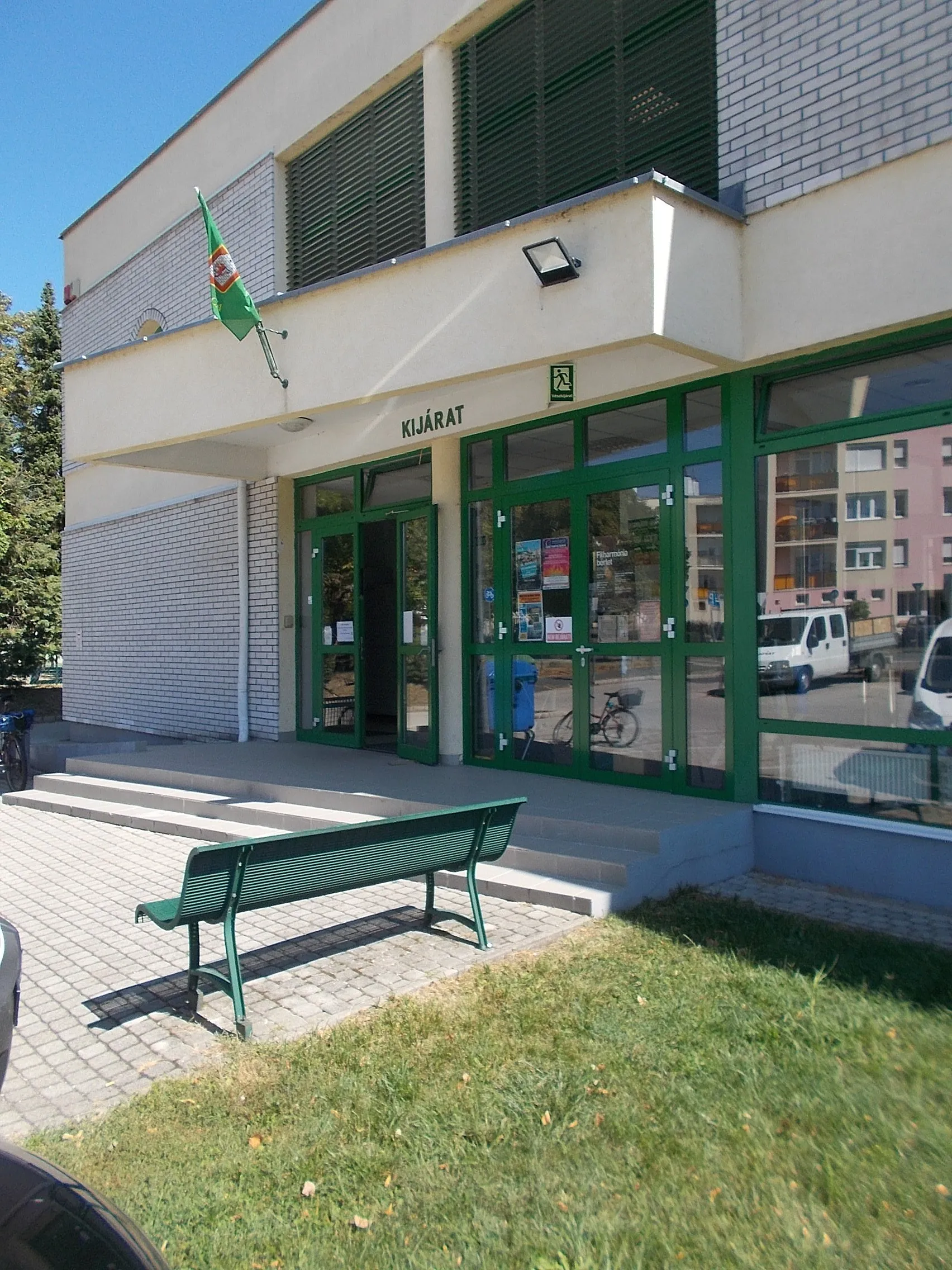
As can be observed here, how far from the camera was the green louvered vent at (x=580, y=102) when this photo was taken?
6859mm

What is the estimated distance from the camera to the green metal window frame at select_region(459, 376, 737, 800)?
6660 mm

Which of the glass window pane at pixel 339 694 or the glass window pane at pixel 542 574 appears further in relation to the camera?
the glass window pane at pixel 339 694

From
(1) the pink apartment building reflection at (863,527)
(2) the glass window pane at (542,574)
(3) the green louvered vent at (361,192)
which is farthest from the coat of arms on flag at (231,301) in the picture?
(1) the pink apartment building reflection at (863,527)

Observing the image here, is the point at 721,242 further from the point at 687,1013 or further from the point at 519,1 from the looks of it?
the point at 687,1013

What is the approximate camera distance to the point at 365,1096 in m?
3.34

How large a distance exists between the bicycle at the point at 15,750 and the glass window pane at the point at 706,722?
24.5ft

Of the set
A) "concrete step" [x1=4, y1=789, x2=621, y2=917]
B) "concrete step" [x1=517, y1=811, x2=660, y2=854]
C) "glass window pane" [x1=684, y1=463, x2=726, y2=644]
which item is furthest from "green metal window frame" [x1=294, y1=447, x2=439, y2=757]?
"concrete step" [x1=517, y1=811, x2=660, y2=854]

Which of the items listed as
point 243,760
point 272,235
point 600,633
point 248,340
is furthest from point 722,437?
point 272,235

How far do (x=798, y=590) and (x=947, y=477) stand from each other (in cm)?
114

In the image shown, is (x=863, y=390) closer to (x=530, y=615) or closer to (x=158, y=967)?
(x=530, y=615)

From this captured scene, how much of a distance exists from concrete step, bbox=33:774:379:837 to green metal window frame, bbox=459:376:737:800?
1834 mm

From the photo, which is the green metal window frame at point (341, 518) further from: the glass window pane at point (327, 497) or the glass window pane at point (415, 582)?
the glass window pane at point (415, 582)

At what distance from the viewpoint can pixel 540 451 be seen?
816cm

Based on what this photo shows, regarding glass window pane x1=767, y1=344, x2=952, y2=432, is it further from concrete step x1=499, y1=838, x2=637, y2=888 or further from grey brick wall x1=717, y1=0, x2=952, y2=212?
concrete step x1=499, y1=838, x2=637, y2=888
